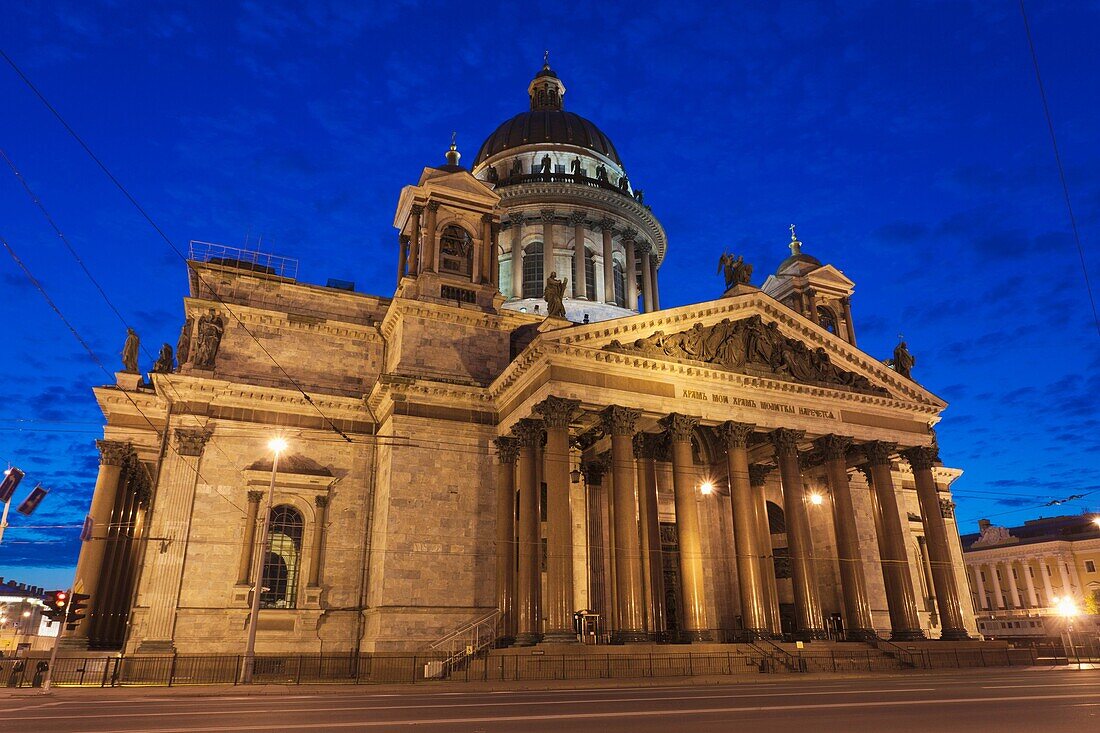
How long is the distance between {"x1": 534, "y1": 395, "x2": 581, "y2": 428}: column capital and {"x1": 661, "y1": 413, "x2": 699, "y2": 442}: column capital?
416cm

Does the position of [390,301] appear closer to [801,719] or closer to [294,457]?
[294,457]

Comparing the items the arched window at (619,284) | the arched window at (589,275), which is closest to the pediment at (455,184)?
the arched window at (589,275)

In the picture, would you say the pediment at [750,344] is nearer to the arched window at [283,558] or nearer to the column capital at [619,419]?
the column capital at [619,419]

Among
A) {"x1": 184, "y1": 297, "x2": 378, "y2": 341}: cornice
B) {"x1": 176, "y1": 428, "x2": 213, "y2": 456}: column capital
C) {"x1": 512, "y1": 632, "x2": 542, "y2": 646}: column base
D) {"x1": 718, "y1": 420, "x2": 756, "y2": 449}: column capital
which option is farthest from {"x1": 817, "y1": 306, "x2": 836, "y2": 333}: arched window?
{"x1": 176, "y1": 428, "x2": 213, "y2": 456}: column capital

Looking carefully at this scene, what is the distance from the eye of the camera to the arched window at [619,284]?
5400cm

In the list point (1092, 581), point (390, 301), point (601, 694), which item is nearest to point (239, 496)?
point (390, 301)

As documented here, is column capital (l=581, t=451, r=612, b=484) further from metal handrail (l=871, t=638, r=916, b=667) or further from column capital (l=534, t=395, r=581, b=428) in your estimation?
metal handrail (l=871, t=638, r=916, b=667)

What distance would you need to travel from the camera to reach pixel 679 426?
28.0 meters

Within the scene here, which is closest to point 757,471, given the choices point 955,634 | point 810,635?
point 810,635

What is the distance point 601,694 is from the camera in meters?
16.6

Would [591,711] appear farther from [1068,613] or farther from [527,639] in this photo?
[1068,613]

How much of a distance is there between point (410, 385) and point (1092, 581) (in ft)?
252

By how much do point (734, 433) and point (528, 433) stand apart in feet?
26.3

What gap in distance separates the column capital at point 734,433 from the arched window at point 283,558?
17.5 m
